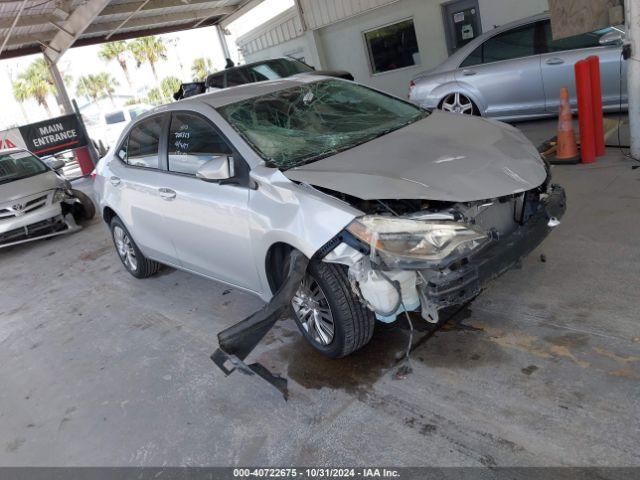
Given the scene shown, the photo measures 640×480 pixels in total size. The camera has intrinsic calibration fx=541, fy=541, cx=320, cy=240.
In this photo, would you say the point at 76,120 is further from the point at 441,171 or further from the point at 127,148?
the point at 441,171

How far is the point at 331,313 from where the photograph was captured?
127 inches

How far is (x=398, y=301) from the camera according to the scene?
9.64 ft

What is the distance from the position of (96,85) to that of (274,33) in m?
45.0

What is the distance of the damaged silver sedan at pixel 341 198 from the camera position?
2939mm

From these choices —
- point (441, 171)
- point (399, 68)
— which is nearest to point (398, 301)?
point (441, 171)

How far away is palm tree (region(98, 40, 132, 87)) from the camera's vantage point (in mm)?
49656

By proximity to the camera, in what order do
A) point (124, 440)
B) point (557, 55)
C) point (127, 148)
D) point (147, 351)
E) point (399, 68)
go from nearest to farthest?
1. point (124, 440)
2. point (147, 351)
3. point (127, 148)
4. point (557, 55)
5. point (399, 68)

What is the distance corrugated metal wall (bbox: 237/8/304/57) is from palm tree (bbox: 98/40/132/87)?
113 ft

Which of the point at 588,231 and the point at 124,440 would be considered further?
the point at 588,231

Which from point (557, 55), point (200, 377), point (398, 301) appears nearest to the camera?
point (398, 301)

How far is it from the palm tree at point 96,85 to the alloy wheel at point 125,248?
5487cm

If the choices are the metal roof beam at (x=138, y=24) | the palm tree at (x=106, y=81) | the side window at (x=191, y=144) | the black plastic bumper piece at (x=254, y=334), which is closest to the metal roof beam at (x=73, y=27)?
the metal roof beam at (x=138, y=24)

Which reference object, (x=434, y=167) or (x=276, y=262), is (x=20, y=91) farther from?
(x=434, y=167)

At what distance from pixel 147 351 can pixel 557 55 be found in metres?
6.50
